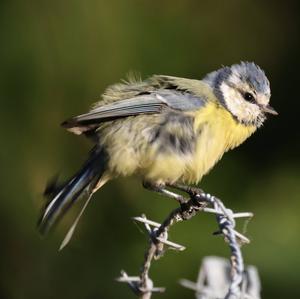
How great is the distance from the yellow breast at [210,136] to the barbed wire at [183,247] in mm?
68

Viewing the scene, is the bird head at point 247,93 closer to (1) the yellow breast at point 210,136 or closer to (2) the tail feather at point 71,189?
(1) the yellow breast at point 210,136

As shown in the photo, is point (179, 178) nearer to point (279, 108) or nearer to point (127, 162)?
point (127, 162)

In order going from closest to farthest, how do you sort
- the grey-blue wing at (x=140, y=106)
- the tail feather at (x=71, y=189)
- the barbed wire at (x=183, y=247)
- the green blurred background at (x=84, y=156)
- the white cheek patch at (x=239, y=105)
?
the barbed wire at (x=183, y=247) < the tail feather at (x=71, y=189) < the grey-blue wing at (x=140, y=106) < the white cheek patch at (x=239, y=105) < the green blurred background at (x=84, y=156)

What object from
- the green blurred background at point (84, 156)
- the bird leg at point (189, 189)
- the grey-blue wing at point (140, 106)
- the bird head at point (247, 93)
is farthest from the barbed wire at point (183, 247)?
the green blurred background at point (84, 156)

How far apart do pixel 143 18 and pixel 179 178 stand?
97 cm

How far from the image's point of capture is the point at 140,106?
2.21 metres

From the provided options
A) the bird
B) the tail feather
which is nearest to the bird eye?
the bird

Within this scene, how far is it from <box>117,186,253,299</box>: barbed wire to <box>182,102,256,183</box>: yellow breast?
0.22 ft

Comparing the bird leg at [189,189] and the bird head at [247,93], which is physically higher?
the bird head at [247,93]

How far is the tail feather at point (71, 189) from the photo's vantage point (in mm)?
2055

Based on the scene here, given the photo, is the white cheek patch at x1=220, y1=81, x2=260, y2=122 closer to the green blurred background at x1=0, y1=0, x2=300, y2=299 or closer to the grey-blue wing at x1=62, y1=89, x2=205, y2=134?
the grey-blue wing at x1=62, y1=89, x2=205, y2=134

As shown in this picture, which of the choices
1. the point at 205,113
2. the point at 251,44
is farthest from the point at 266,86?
the point at 251,44

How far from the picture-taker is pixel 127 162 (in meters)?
2.19

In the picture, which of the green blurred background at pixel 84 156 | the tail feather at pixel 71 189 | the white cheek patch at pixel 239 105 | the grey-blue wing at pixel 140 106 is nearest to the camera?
the tail feather at pixel 71 189
